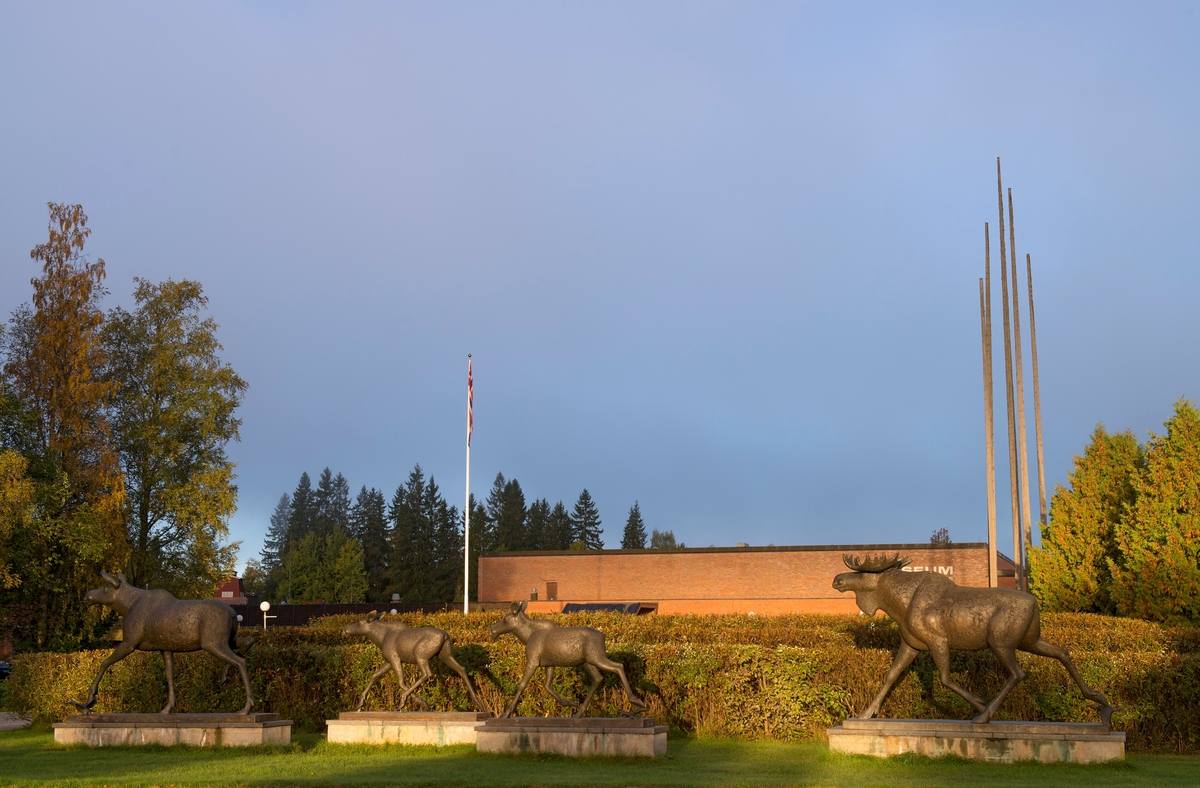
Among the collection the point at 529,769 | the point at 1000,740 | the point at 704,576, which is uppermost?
the point at 704,576

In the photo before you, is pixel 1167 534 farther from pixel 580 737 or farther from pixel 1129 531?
pixel 580 737

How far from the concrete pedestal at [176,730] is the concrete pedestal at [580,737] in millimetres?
3329

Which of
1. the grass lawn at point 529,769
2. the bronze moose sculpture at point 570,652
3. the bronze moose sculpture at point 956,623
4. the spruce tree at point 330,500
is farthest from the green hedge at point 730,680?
the spruce tree at point 330,500

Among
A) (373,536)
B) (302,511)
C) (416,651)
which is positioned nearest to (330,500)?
(302,511)

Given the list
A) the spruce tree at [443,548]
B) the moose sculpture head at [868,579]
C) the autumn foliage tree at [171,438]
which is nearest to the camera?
the moose sculpture head at [868,579]

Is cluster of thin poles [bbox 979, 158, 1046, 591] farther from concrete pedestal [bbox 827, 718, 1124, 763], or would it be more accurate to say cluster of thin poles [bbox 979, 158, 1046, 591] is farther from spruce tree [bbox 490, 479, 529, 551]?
spruce tree [bbox 490, 479, 529, 551]

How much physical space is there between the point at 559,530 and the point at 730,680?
344 ft

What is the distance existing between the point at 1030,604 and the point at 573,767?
5697mm

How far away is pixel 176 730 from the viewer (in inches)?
595

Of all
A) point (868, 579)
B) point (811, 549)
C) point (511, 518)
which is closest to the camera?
point (868, 579)

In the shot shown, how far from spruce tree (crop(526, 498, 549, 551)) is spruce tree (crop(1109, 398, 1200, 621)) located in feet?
303

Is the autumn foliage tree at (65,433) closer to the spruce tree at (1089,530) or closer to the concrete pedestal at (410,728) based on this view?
the concrete pedestal at (410,728)

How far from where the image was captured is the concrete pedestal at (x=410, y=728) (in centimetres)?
1500

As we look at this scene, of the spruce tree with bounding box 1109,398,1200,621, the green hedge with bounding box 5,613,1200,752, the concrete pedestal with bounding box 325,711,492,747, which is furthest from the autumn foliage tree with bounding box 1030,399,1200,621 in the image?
the concrete pedestal with bounding box 325,711,492,747
